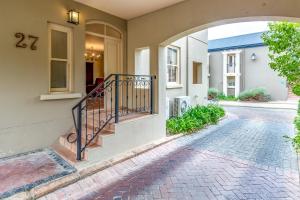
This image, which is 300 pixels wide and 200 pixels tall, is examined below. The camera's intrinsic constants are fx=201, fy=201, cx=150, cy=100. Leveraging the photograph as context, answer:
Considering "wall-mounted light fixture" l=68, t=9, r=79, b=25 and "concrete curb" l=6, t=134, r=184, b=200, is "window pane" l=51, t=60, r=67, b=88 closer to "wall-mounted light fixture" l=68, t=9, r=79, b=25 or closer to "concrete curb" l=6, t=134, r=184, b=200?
"wall-mounted light fixture" l=68, t=9, r=79, b=25

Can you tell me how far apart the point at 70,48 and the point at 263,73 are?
17.2 meters

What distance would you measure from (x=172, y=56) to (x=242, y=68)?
44.8ft

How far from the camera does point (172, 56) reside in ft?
25.0

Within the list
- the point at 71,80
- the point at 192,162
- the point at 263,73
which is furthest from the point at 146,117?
the point at 263,73

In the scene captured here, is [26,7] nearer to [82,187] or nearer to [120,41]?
[120,41]

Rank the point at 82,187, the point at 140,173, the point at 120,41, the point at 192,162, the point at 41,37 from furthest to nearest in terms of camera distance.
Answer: the point at 120,41 → the point at 41,37 → the point at 192,162 → the point at 140,173 → the point at 82,187

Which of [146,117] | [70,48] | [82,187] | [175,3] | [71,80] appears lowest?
[82,187]

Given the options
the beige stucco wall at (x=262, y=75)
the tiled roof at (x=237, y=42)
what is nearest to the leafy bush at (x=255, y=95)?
the beige stucco wall at (x=262, y=75)

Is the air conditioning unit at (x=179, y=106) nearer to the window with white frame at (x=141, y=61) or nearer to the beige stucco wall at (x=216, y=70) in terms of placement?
the window with white frame at (x=141, y=61)

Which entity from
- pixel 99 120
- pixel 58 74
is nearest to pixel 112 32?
pixel 58 74

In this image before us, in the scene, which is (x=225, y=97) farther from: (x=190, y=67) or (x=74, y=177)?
→ (x=74, y=177)

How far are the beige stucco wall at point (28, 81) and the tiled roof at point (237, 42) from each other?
17.3m

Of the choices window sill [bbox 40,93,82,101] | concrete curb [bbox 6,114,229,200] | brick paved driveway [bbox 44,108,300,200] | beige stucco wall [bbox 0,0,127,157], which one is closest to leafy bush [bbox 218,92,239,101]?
brick paved driveway [bbox 44,108,300,200]

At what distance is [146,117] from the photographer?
16.7ft
